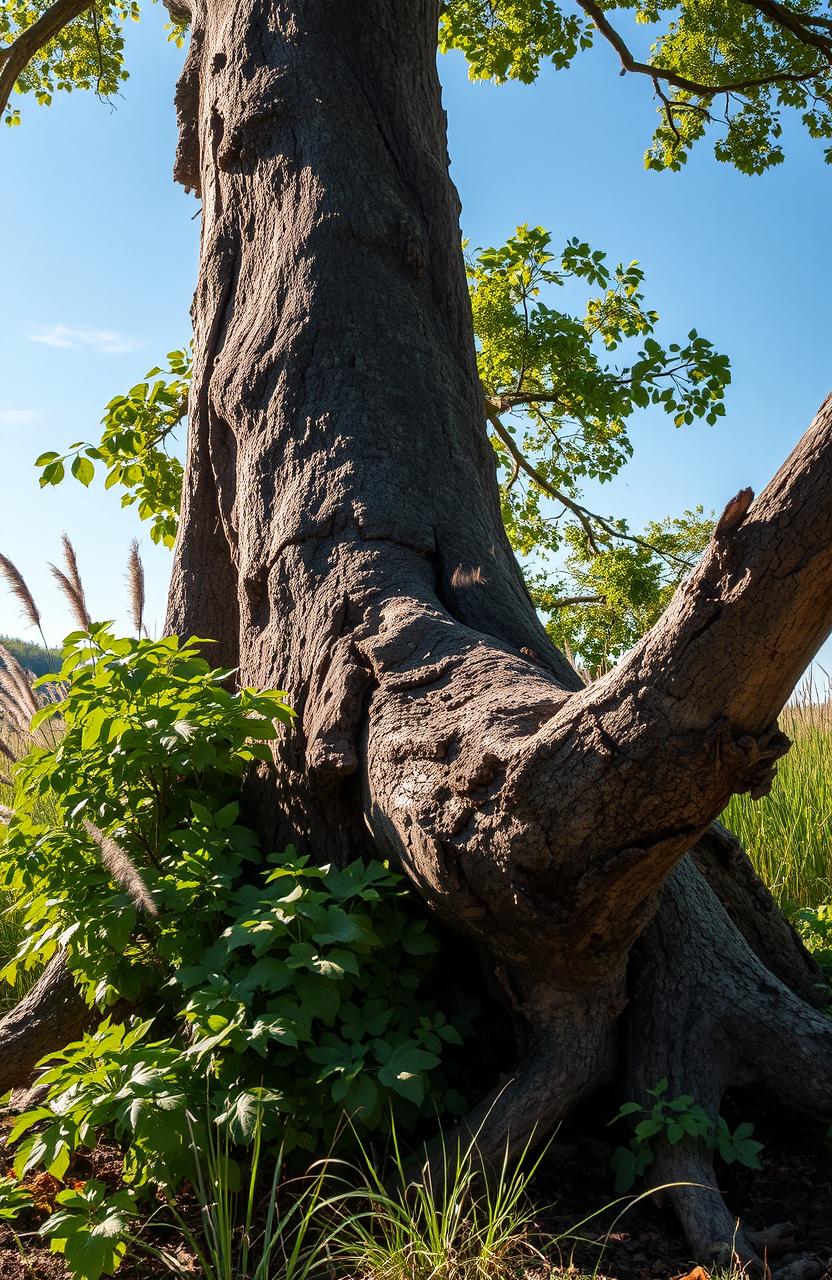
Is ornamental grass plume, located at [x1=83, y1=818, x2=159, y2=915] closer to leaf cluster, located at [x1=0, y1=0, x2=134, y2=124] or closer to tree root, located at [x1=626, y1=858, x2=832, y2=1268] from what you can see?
tree root, located at [x1=626, y1=858, x2=832, y2=1268]

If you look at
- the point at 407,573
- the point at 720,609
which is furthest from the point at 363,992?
the point at 720,609

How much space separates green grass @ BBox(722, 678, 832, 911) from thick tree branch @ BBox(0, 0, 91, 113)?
6.19m

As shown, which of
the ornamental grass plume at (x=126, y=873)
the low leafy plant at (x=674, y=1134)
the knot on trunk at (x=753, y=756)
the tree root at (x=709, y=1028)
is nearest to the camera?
the knot on trunk at (x=753, y=756)

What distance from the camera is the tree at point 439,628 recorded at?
202cm

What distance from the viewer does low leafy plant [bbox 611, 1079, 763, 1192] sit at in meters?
2.49

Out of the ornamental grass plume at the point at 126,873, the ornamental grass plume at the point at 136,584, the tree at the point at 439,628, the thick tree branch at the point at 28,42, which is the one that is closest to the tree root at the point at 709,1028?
the tree at the point at 439,628

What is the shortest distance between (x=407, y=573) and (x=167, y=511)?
3.44 metres

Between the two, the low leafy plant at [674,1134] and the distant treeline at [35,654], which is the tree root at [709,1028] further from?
the distant treeline at [35,654]

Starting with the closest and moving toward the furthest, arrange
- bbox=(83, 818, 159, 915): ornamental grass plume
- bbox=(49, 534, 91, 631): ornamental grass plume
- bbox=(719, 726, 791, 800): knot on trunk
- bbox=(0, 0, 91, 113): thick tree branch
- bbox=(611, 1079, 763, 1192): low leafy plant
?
1. bbox=(719, 726, 791, 800): knot on trunk
2. bbox=(83, 818, 159, 915): ornamental grass plume
3. bbox=(611, 1079, 763, 1192): low leafy plant
4. bbox=(49, 534, 91, 631): ornamental grass plume
5. bbox=(0, 0, 91, 113): thick tree branch

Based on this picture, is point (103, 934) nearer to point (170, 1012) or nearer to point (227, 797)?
point (170, 1012)

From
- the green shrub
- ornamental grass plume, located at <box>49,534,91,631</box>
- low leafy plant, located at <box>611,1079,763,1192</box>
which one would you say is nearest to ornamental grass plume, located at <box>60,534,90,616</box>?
ornamental grass plume, located at <box>49,534,91,631</box>

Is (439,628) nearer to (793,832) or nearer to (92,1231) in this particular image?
(92,1231)

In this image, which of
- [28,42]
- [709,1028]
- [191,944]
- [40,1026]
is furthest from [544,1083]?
[28,42]

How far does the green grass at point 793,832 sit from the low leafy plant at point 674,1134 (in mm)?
2367
